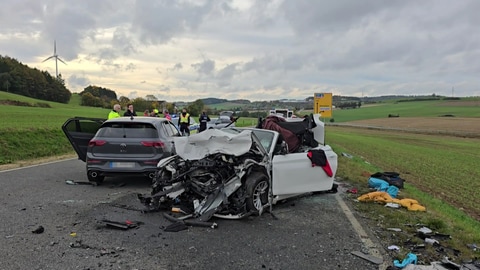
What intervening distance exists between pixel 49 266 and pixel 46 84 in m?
99.2

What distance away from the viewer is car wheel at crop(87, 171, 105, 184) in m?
8.86

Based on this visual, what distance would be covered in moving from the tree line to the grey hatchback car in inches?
3594

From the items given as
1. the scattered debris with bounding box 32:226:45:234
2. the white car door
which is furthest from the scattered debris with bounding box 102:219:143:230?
the white car door

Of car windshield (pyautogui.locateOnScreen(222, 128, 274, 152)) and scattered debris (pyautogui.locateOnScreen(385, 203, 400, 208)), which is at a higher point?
car windshield (pyautogui.locateOnScreen(222, 128, 274, 152))


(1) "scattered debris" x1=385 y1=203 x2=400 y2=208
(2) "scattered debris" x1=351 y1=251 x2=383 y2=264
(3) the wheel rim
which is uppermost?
(3) the wheel rim

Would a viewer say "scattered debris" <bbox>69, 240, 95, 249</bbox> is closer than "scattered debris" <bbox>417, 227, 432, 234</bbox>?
Yes

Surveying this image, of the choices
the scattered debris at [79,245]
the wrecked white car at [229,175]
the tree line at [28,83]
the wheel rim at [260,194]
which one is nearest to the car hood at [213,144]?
the wrecked white car at [229,175]

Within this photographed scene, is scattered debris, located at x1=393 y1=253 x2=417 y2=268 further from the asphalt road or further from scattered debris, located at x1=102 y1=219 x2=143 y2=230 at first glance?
scattered debris, located at x1=102 y1=219 x2=143 y2=230

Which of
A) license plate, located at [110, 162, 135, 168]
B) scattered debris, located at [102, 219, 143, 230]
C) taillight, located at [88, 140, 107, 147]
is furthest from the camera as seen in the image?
taillight, located at [88, 140, 107, 147]

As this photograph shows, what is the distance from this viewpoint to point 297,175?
7.38m

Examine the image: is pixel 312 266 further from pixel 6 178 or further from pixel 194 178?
pixel 6 178

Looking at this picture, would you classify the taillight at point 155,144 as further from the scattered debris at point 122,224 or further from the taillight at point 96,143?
the scattered debris at point 122,224

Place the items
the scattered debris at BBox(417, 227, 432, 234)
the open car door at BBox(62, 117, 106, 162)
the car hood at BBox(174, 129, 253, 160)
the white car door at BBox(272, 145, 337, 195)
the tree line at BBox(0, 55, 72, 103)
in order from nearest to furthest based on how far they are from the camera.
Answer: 1. the scattered debris at BBox(417, 227, 432, 234)
2. the car hood at BBox(174, 129, 253, 160)
3. the white car door at BBox(272, 145, 337, 195)
4. the open car door at BBox(62, 117, 106, 162)
5. the tree line at BBox(0, 55, 72, 103)

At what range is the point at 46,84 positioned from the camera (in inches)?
3649
